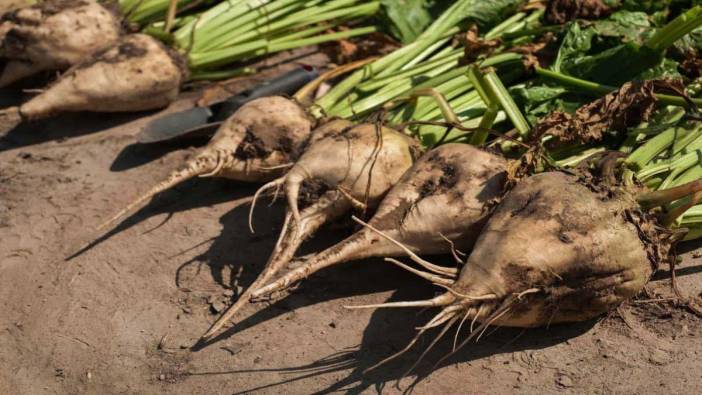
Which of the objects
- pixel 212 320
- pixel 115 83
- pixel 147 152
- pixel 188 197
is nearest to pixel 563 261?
pixel 212 320

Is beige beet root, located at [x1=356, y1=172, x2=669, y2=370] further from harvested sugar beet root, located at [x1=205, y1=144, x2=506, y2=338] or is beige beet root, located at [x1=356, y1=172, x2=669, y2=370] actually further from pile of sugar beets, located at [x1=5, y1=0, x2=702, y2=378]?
harvested sugar beet root, located at [x1=205, y1=144, x2=506, y2=338]

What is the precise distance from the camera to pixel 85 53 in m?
6.32

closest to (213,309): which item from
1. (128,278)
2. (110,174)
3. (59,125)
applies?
(128,278)

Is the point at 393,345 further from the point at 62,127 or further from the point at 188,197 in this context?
the point at 62,127

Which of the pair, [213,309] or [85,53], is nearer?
[213,309]

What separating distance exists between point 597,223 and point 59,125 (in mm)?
4310

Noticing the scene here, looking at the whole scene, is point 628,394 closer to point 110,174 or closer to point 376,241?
point 376,241

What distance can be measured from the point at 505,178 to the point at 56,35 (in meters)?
3.90

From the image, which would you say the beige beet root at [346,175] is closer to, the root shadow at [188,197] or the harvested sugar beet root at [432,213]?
the harvested sugar beet root at [432,213]

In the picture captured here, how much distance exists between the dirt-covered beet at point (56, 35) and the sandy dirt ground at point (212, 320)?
1209 millimetres

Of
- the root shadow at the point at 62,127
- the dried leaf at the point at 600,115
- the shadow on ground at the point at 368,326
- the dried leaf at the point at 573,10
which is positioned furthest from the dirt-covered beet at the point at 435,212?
the root shadow at the point at 62,127

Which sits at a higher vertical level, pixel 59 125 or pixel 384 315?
pixel 59 125

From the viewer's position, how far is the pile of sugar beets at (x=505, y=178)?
143 inches

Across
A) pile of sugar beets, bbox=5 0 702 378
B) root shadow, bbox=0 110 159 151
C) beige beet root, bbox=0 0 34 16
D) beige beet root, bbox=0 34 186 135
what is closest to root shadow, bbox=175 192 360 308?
pile of sugar beets, bbox=5 0 702 378
